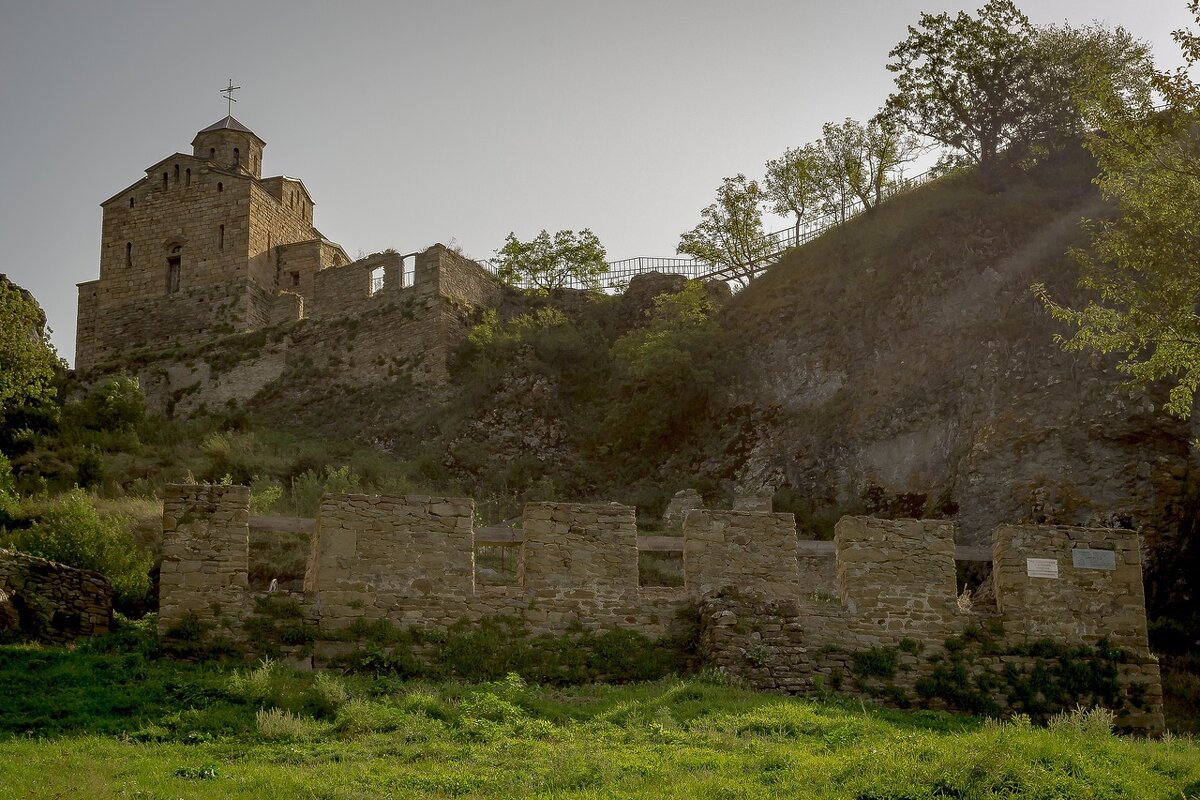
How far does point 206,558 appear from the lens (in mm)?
16438

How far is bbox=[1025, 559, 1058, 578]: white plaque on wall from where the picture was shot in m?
18.4

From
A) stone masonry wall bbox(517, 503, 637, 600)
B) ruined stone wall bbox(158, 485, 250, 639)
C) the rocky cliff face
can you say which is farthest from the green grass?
the rocky cliff face

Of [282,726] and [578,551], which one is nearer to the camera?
[282,726]

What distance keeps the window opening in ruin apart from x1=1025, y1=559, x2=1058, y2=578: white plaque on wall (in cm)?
3313

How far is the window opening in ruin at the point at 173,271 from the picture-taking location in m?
44.5

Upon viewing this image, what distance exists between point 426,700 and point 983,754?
573 centimetres

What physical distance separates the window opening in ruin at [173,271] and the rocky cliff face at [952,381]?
63.4 ft

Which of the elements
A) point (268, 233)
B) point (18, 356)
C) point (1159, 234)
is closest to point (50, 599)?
point (18, 356)

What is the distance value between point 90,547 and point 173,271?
26.3 metres

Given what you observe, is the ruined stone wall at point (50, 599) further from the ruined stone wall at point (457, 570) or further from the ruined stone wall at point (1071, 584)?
the ruined stone wall at point (1071, 584)

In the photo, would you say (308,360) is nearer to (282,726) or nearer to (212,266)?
(212,266)

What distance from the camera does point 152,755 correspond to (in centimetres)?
1244

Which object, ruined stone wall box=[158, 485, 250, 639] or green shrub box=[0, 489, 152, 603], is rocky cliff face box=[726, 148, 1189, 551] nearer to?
green shrub box=[0, 489, 152, 603]

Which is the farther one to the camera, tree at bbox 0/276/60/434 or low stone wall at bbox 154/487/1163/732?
tree at bbox 0/276/60/434
